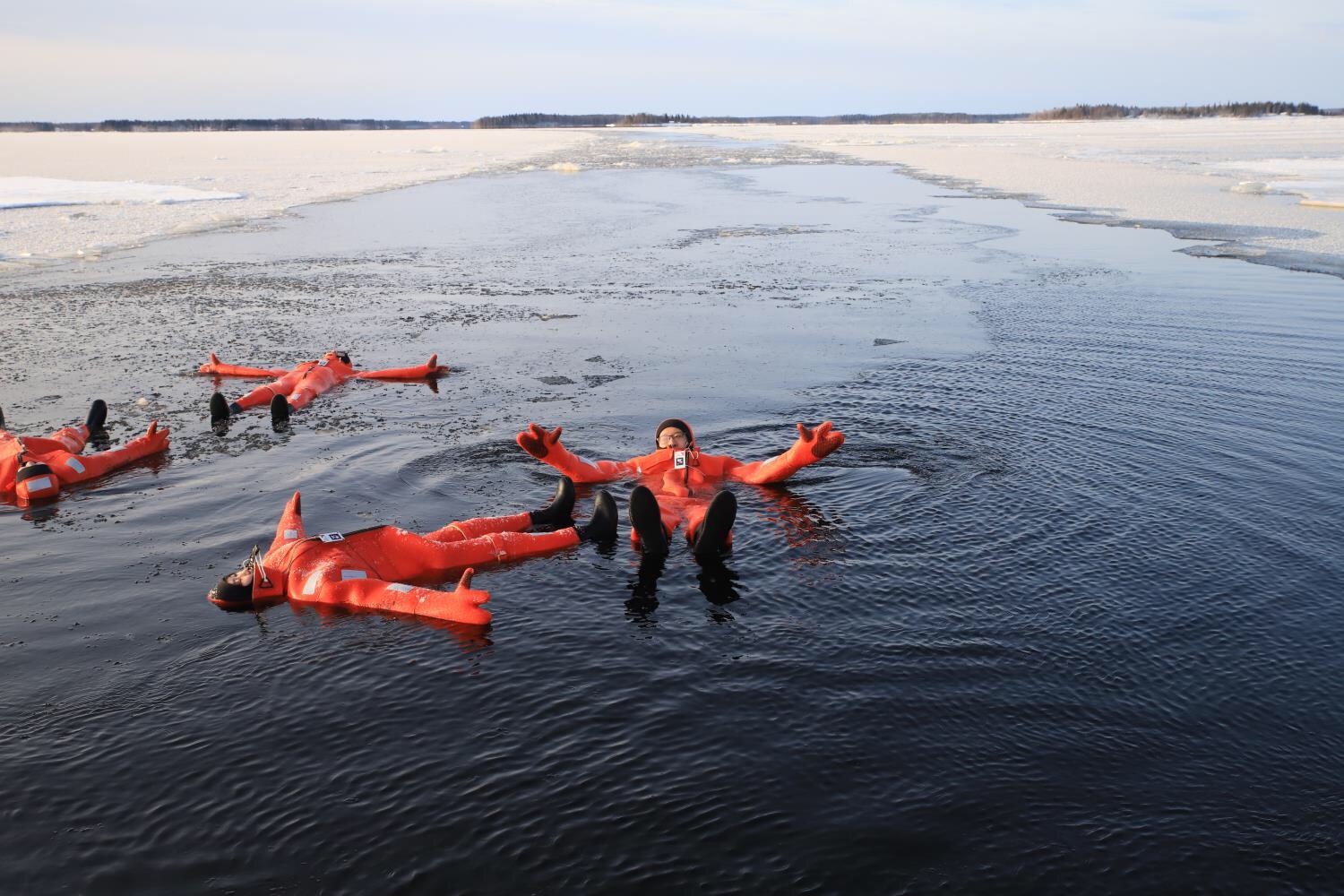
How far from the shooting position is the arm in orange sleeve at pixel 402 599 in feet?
27.7

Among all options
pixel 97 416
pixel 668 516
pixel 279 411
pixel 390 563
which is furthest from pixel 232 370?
pixel 668 516

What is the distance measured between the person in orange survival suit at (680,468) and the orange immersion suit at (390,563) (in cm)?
125

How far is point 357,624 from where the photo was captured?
8.70 m

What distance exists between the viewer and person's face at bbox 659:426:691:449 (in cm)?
1139

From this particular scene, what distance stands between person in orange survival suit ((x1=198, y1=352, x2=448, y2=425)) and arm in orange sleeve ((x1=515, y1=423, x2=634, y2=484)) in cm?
508

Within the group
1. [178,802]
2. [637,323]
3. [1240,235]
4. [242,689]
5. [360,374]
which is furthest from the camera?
[1240,235]

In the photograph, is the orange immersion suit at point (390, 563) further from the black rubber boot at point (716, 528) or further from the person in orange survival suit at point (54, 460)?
the person in orange survival suit at point (54, 460)

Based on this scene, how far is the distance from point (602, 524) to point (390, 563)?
215cm

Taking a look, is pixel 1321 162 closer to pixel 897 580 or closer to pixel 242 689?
pixel 897 580

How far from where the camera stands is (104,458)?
12352mm

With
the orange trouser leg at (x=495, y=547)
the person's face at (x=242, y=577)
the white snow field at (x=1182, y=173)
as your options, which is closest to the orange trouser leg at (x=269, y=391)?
the person's face at (x=242, y=577)

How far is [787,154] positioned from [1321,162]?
1613 inches

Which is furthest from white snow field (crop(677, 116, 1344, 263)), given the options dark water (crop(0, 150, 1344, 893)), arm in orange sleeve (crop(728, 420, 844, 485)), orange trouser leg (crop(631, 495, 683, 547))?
orange trouser leg (crop(631, 495, 683, 547))

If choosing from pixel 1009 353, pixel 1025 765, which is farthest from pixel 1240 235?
pixel 1025 765
